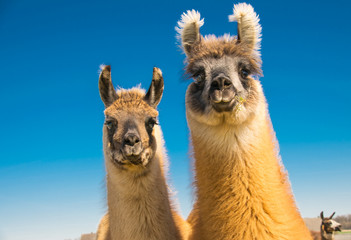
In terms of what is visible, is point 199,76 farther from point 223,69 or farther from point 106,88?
point 106,88

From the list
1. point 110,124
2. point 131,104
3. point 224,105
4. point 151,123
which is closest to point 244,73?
point 224,105

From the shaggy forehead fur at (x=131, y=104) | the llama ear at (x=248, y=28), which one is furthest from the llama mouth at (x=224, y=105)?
the shaggy forehead fur at (x=131, y=104)

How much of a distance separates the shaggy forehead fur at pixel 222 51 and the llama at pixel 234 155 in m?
0.02

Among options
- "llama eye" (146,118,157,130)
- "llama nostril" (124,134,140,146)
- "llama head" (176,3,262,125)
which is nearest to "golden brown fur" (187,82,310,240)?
"llama head" (176,3,262,125)

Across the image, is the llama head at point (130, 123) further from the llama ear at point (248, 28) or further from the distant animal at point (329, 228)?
the distant animal at point (329, 228)

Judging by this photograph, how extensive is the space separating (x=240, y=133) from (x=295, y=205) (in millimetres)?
1605

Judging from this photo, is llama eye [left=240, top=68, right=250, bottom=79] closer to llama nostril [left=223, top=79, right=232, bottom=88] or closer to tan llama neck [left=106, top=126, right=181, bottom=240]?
llama nostril [left=223, top=79, right=232, bottom=88]

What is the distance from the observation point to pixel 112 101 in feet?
23.3

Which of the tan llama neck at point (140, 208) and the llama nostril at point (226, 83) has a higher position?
the llama nostril at point (226, 83)

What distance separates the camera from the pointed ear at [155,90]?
7.07m

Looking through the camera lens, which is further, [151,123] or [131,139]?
[151,123]

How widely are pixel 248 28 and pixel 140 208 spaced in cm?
362

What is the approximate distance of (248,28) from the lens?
595 cm

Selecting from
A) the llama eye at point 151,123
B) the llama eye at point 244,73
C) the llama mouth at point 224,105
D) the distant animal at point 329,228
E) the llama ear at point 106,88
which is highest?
the llama ear at point 106,88
